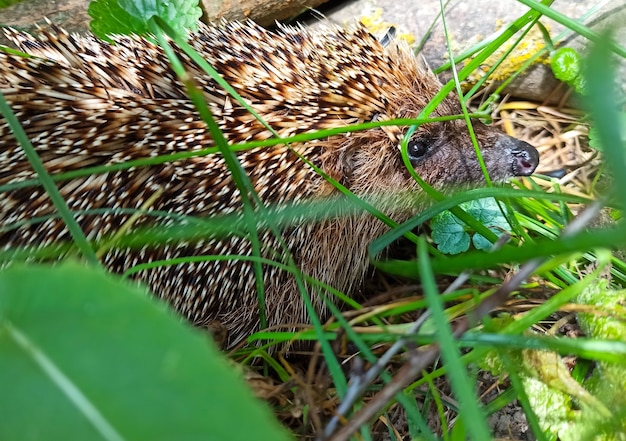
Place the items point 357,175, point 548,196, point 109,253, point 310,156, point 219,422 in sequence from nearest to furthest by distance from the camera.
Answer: point 219,422
point 548,196
point 109,253
point 310,156
point 357,175

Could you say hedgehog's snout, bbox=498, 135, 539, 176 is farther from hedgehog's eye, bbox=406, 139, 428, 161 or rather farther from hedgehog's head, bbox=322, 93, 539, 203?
hedgehog's eye, bbox=406, 139, 428, 161

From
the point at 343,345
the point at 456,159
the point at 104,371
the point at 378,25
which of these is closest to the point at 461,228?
the point at 456,159

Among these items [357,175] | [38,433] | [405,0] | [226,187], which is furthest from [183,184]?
[405,0]

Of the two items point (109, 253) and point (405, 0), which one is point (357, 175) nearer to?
point (109, 253)

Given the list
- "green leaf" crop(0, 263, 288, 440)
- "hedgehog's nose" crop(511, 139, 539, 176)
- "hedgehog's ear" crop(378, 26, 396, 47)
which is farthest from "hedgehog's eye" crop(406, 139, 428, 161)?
"green leaf" crop(0, 263, 288, 440)

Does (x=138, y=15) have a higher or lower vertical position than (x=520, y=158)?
higher

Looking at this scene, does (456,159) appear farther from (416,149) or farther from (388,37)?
(388,37)

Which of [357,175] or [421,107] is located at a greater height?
[421,107]
